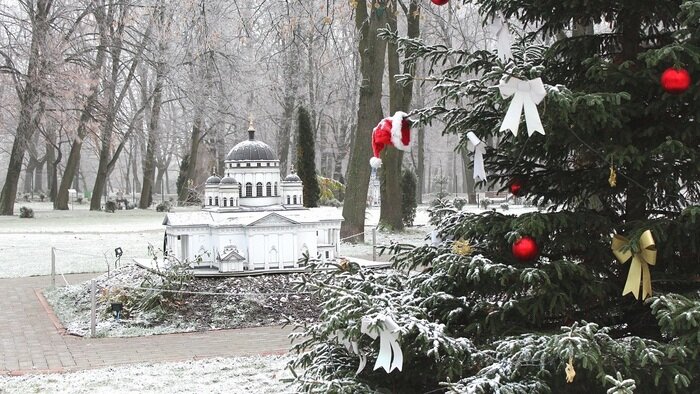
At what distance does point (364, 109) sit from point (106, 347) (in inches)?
462

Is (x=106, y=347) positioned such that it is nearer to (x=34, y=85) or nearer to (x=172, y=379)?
(x=172, y=379)

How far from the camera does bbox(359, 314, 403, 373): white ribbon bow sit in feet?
12.2

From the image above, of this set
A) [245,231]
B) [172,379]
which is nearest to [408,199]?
[245,231]

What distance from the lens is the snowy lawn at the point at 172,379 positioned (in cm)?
748

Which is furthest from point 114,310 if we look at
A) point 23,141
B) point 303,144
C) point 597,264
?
point 23,141

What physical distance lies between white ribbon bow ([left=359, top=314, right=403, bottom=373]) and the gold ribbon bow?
3.78ft

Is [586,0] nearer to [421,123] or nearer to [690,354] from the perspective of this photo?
[421,123]

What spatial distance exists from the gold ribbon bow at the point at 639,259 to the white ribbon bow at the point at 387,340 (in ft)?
3.78

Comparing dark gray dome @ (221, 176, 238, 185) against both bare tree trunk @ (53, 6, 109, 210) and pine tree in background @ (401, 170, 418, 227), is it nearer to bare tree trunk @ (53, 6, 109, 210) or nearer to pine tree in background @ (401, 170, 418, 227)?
pine tree in background @ (401, 170, 418, 227)

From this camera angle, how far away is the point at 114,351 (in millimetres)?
9422

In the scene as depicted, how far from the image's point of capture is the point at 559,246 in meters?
4.21

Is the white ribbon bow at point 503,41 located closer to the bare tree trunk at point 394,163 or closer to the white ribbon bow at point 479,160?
the white ribbon bow at point 479,160

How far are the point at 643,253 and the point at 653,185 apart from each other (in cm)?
62

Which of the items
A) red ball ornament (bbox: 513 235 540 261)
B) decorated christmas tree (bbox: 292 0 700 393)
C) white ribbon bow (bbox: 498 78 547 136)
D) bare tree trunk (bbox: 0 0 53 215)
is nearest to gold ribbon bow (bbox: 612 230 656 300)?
decorated christmas tree (bbox: 292 0 700 393)
